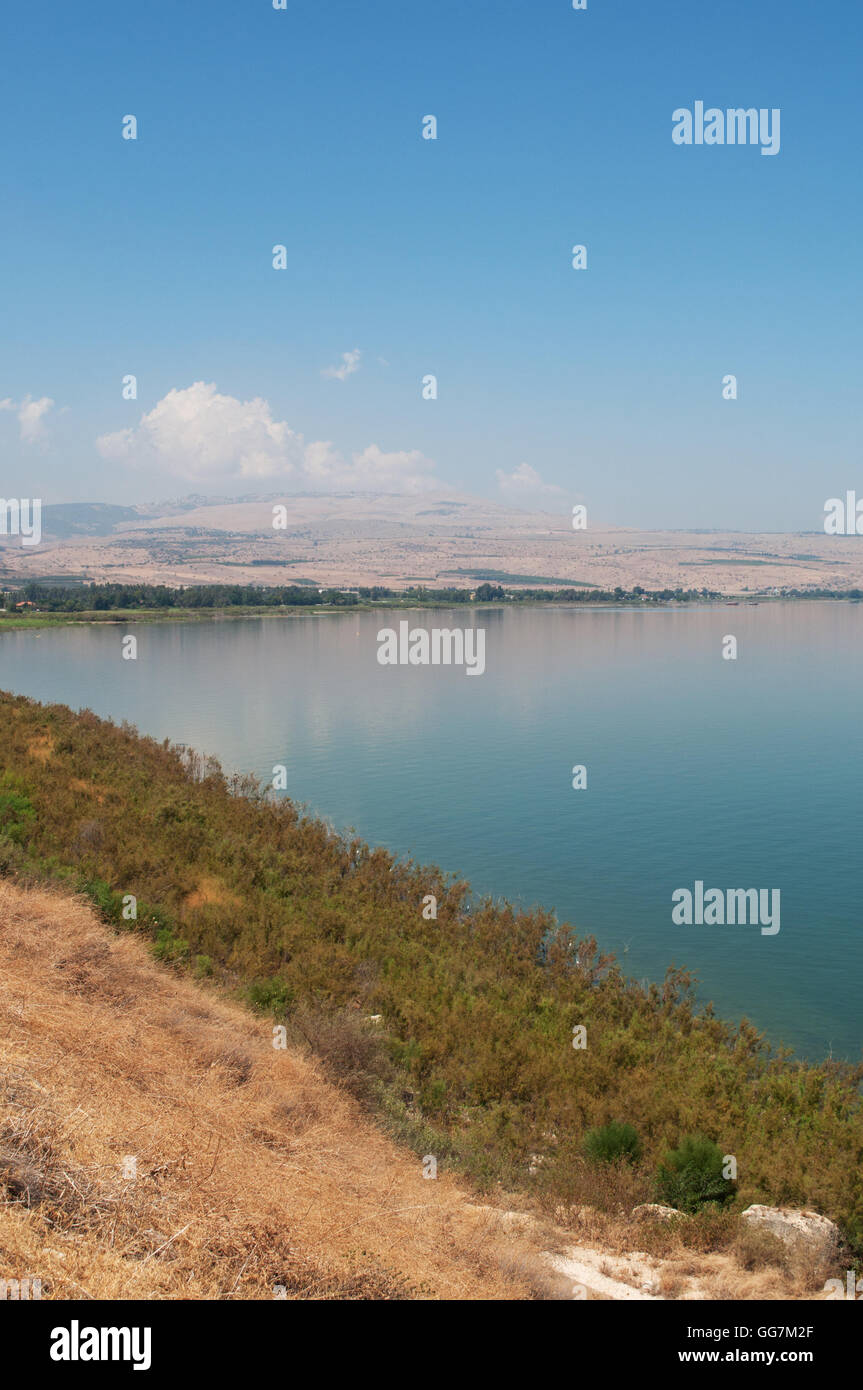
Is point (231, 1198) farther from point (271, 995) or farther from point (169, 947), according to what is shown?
point (169, 947)

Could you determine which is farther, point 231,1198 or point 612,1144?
point 612,1144

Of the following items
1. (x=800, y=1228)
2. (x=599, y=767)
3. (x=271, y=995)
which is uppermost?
(x=599, y=767)

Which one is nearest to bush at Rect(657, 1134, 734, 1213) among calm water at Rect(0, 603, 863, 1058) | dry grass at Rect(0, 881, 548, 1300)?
dry grass at Rect(0, 881, 548, 1300)

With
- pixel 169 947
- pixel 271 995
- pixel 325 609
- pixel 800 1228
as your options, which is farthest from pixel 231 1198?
pixel 325 609

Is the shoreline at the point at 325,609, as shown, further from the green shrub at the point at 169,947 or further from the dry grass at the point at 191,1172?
the dry grass at the point at 191,1172
